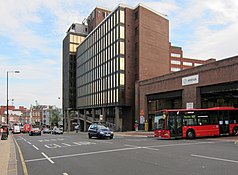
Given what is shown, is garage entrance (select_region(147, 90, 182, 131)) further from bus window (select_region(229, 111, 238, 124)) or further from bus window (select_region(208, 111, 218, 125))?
bus window (select_region(208, 111, 218, 125))


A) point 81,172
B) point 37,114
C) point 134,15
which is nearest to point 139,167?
point 81,172

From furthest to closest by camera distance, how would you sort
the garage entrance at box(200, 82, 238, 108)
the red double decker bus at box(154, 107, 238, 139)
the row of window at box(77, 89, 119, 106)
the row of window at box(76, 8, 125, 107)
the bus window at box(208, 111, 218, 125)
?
1. the row of window at box(77, 89, 119, 106)
2. the row of window at box(76, 8, 125, 107)
3. the garage entrance at box(200, 82, 238, 108)
4. the bus window at box(208, 111, 218, 125)
5. the red double decker bus at box(154, 107, 238, 139)

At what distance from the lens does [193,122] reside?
29516 millimetres

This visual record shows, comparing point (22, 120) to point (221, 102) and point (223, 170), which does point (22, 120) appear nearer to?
point (221, 102)

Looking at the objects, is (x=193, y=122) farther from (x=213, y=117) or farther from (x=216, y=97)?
(x=216, y=97)

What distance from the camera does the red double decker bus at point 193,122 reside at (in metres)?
28.9

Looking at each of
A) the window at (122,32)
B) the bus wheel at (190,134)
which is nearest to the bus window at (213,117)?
the bus wheel at (190,134)

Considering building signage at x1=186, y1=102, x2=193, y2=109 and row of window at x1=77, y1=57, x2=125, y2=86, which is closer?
building signage at x1=186, y1=102, x2=193, y2=109

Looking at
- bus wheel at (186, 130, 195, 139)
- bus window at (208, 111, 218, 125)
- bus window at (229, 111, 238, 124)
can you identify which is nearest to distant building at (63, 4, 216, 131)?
bus window at (229, 111, 238, 124)

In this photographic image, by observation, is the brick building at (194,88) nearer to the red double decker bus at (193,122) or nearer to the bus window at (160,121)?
the red double decker bus at (193,122)

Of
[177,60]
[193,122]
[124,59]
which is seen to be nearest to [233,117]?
[193,122]

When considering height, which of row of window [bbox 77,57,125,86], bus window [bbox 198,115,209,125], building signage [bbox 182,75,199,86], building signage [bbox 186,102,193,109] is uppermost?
row of window [bbox 77,57,125,86]

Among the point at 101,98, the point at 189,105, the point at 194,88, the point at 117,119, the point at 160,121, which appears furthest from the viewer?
the point at 101,98

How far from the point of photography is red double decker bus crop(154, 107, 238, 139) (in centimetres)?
2891
